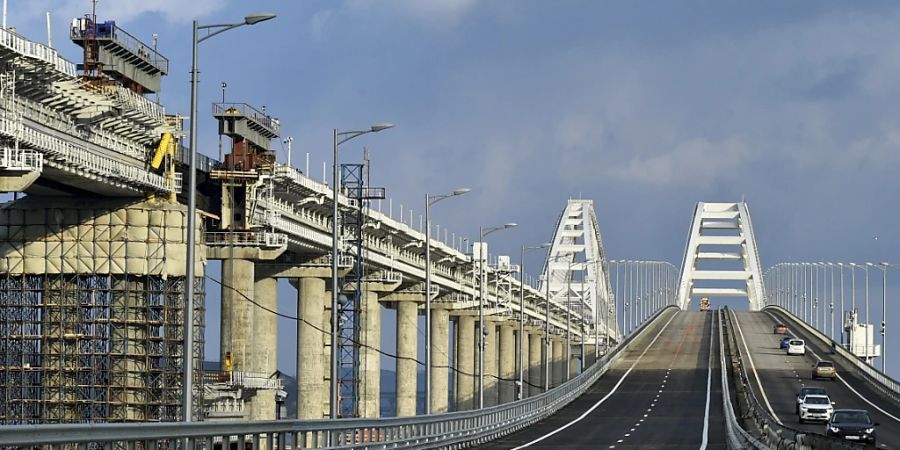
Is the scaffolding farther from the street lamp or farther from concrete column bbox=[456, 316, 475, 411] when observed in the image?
concrete column bbox=[456, 316, 475, 411]

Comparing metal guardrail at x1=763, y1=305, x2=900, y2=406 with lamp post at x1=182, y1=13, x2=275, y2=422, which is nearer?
lamp post at x1=182, y1=13, x2=275, y2=422

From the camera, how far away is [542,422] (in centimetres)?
8894

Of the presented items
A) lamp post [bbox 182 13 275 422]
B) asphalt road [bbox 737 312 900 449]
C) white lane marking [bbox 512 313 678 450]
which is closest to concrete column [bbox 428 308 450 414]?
white lane marking [bbox 512 313 678 450]

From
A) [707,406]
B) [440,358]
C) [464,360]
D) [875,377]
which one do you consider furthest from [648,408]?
[464,360]

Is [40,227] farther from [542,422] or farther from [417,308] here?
[417,308]

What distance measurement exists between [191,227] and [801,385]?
92426mm

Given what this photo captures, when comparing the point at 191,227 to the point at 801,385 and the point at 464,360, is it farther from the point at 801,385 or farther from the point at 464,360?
the point at 464,360

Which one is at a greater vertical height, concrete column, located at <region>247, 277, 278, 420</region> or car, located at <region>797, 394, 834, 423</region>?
concrete column, located at <region>247, 277, 278, 420</region>

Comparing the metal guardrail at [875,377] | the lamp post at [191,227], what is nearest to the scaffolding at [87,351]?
the lamp post at [191,227]

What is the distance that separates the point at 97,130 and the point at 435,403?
8091cm

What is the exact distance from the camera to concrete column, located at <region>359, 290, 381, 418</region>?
121356mm

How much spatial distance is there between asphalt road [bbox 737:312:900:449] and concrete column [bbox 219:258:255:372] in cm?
2977

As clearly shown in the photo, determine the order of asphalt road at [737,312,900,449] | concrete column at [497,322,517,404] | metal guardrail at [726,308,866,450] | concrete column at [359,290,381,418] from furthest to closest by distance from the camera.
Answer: concrete column at [497,322,517,404], concrete column at [359,290,381,418], asphalt road at [737,312,900,449], metal guardrail at [726,308,866,450]

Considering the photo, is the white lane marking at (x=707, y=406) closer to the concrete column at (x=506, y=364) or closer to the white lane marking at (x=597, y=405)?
the white lane marking at (x=597, y=405)
